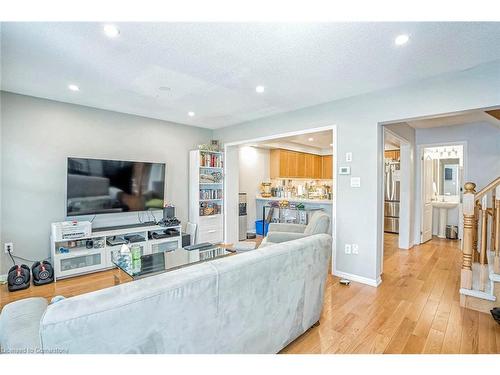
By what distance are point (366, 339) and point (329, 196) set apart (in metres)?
4.44

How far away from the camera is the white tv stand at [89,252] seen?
323 centimetres

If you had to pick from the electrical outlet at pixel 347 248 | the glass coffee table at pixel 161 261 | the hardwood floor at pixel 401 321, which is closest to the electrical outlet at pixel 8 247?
the glass coffee table at pixel 161 261

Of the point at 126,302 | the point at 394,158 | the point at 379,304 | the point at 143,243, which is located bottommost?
the point at 379,304

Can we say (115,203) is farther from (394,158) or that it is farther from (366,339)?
(394,158)

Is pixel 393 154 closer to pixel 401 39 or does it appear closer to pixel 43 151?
pixel 401 39

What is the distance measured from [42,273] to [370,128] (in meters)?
4.46

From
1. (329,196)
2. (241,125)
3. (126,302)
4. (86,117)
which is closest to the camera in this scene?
(126,302)

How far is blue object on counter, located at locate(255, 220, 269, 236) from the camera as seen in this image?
6.00m

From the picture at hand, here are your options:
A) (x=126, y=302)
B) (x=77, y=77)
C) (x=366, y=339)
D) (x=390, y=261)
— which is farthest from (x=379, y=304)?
(x=77, y=77)

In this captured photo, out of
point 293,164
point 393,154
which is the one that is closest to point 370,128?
point 293,164

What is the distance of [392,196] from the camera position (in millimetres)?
6188

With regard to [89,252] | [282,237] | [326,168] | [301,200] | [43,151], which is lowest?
[89,252]

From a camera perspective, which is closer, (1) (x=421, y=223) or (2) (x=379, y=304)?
(2) (x=379, y=304)
